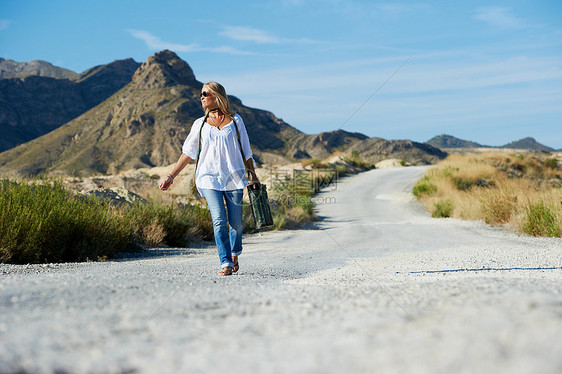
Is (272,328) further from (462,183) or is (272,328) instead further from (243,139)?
(462,183)

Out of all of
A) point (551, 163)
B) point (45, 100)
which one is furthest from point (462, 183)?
point (45, 100)

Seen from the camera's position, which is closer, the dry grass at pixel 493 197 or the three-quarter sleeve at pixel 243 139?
the three-quarter sleeve at pixel 243 139

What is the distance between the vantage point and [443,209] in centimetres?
1428

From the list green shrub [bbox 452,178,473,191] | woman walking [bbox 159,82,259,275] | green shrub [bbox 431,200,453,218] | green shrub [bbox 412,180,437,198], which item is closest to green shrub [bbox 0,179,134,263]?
woman walking [bbox 159,82,259,275]

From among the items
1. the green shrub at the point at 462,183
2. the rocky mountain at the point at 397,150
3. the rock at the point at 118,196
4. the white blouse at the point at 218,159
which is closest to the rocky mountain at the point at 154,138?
the rocky mountain at the point at 397,150

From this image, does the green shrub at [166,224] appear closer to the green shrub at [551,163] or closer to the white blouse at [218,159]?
the white blouse at [218,159]

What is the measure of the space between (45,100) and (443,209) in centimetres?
13884

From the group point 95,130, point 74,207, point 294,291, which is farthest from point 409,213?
point 95,130

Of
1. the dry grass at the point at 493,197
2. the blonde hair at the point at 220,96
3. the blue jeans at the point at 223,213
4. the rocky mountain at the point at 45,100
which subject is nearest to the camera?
the blue jeans at the point at 223,213

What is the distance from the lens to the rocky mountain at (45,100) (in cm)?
11456

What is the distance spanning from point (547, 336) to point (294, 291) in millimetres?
1698

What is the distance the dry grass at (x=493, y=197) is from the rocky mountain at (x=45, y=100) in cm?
10800

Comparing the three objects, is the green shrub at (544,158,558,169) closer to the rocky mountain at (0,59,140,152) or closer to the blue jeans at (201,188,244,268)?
the blue jeans at (201,188,244,268)

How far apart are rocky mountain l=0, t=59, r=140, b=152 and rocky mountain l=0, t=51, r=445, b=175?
119ft
